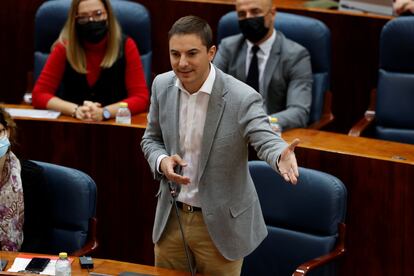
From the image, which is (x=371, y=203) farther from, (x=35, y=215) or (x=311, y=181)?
(x=35, y=215)

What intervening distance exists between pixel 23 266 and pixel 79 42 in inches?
48.5

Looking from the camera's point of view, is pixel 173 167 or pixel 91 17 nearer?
pixel 173 167

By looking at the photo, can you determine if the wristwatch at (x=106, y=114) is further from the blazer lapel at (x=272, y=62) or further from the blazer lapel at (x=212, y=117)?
the blazer lapel at (x=212, y=117)

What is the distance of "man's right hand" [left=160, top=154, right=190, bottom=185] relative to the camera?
2.05m

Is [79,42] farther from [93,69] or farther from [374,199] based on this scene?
[374,199]

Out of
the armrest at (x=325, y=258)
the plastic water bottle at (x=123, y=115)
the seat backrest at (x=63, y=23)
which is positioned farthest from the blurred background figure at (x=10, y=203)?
the seat backrest at (x=63, y=23)

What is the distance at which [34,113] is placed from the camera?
3.12m

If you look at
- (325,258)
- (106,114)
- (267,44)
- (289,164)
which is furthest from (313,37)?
(289,164)

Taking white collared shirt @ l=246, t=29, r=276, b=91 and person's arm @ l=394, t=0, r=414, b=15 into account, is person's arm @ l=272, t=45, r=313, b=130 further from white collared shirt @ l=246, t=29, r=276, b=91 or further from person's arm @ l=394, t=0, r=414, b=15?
person's arm @ l=394, t=0, r=414, b=15

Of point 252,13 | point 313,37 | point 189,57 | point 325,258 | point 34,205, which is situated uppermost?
point 189,57

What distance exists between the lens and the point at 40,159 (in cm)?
308

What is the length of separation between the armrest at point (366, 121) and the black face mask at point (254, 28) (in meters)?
0.46

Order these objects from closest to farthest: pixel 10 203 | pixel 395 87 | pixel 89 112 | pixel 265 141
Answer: pixel 265 141 → pixel 10 203 → pixel 89 112 → pixel 395 87

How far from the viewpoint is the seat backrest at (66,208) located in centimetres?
254
